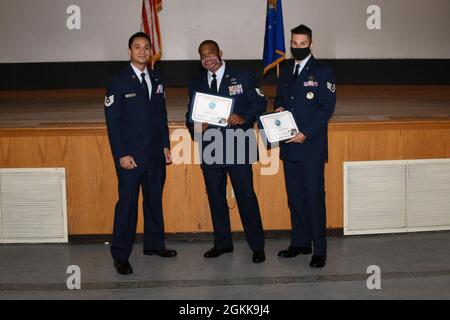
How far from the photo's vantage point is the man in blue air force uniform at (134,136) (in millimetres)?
3955

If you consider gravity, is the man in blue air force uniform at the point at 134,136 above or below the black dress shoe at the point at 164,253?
above

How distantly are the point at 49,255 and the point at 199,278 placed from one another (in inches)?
42.6

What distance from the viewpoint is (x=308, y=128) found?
3963 mm

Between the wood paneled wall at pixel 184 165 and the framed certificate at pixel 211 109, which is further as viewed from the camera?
the wood paneled wall at pixel 184 165

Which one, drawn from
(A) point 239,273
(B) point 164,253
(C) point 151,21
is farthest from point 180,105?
(A) point 239,273

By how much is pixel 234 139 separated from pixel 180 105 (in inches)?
140

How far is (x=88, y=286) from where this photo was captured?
12.6 ft

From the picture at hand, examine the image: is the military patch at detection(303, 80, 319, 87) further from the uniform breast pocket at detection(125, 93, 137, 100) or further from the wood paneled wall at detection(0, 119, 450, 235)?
the uniform breast pocket at detection(125, 93, 137, 100)

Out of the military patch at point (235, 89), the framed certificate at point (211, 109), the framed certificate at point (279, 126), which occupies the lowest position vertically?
the framed certificate at point (279, 126)

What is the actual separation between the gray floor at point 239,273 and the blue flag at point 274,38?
6.56 feet

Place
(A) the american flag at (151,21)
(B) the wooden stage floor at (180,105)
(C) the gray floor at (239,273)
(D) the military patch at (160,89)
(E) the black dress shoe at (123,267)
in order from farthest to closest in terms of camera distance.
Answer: (A) the american flag at (151,21) < (B) the wooden stage floor at (180,105) < (D) the military patch at (160,89) < (E) the black dress shoe at (123,267) < (C) the gray floor at (239,273)

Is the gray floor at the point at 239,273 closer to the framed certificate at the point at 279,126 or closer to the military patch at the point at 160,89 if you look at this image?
the framed certificate at the point at 279,126

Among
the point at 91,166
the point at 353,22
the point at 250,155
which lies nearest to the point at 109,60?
the point at 353,22

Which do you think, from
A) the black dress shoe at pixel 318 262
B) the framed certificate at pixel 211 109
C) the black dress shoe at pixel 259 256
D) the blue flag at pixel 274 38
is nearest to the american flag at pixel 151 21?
the blue flag at pixel 274 38
